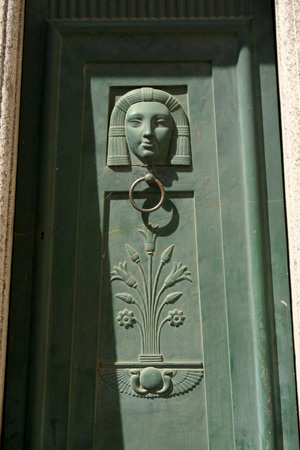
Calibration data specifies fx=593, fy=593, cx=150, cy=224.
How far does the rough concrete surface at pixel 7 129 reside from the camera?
2805mm

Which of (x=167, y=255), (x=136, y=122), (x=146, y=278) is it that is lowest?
(x=146, y=278)

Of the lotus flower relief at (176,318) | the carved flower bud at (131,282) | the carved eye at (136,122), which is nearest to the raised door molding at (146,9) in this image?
the carved eye at (136,122)

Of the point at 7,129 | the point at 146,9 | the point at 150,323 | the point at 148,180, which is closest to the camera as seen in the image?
the point at 7,129

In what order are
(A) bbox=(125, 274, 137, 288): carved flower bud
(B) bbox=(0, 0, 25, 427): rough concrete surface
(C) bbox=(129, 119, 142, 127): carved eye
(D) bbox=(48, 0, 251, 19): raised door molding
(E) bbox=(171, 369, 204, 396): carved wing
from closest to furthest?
(B) bbox=(0, 0, 25, 427): rough concrete surface → (E) bbox=(171, 369, 204, 396): carved wing → (A) bbox=(125, 274, 137, 288): carved flower bud → (C) bbox=(129, 119, 142, 127): carved eye → (D) bbox=(48, 0, 251, 19): raised door molding

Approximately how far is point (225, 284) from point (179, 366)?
468 mm

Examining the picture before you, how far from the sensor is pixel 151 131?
10.2 ft

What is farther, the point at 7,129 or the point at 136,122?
the point at 136,122

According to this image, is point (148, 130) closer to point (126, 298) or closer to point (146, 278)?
point (146, 278)

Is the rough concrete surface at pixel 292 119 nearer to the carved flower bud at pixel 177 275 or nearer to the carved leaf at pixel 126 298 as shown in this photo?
the carved flower bud at pixel 177 275

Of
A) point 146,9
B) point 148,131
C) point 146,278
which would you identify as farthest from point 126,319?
point 146,9

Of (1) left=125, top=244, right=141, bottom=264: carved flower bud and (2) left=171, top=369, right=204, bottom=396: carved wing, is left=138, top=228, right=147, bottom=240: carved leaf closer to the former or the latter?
(1) left=125, top=244, right=141, bottom=264: carved flower bud

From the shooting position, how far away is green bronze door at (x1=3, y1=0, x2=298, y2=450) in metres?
2.88

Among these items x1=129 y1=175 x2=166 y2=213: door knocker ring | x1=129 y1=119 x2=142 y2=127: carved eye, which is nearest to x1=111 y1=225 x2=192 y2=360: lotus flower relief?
x1=129 y1=175 x2=166 y2=213: door knocker ring

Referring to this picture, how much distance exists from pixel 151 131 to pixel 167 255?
25.7 inches
